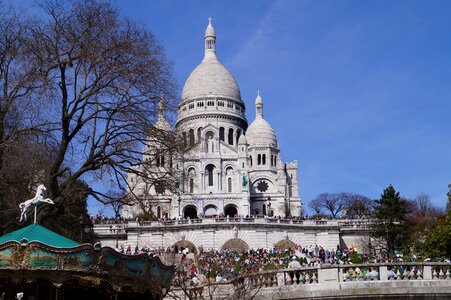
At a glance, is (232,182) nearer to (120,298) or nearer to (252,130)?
(252,130)

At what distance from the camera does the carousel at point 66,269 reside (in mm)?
16859

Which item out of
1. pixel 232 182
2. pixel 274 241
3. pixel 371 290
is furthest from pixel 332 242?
pixel 371 290

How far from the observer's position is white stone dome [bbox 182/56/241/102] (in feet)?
356

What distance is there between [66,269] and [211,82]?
93396mm

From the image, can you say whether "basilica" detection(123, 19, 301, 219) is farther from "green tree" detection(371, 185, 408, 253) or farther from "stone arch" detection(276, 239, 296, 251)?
"green tree" detection(371, 185, 408, 253)

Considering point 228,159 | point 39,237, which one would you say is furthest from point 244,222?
point 39,237

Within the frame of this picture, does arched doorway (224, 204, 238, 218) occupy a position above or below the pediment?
below

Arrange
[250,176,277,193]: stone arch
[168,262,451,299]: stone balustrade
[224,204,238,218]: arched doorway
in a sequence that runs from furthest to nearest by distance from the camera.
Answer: [250,176,277,193]: stone arch, [224,204,238,218]: arched doorway, [168,262,451,299]: stone balustrade

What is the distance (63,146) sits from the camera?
23469 mm

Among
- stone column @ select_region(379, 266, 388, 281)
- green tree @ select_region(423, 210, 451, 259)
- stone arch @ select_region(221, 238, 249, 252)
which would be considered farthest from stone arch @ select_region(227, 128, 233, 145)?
stone column @ select_region(379, 266, 388, 281)

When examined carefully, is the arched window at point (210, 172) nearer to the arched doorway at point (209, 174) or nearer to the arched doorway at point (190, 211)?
the arched doorway at point (209, 174)

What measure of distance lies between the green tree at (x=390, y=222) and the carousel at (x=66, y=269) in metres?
39.9

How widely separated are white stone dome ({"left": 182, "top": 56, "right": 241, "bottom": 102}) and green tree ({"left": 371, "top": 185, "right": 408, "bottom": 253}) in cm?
4963

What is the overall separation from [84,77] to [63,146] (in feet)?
7.43
